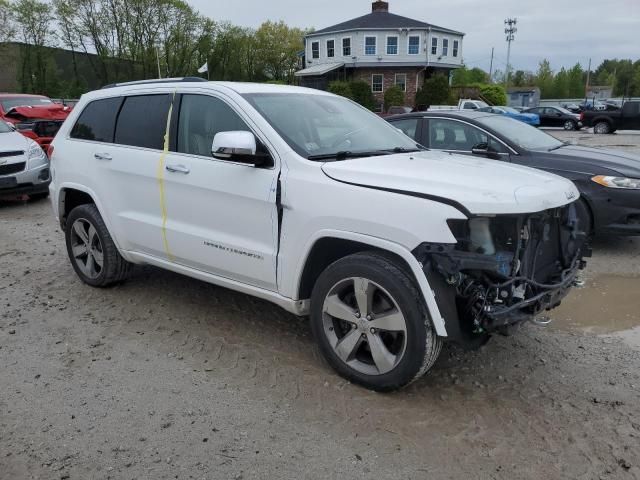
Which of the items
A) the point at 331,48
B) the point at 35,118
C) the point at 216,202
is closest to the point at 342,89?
the point at 331,48

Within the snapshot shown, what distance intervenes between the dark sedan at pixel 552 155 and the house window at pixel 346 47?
138 ft

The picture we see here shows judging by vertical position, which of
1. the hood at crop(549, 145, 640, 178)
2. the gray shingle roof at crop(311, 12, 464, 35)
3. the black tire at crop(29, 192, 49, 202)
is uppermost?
the gray shingle roof at crop(311, 12, 464, 35)

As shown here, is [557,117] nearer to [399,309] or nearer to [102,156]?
[102,156]

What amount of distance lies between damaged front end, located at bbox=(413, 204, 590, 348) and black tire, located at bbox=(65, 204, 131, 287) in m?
3.07

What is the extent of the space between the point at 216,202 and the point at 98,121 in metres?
1.81

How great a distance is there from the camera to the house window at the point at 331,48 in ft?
157

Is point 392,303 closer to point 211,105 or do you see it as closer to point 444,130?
point 211,105

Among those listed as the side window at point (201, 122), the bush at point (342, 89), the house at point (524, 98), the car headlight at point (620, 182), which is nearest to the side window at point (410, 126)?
the car headlight at point (620, 182)

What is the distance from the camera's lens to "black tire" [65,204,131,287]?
191 inches

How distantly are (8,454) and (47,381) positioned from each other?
0.75 m

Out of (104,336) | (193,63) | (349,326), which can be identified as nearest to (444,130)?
(349,326)

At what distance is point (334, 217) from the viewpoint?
321 cm

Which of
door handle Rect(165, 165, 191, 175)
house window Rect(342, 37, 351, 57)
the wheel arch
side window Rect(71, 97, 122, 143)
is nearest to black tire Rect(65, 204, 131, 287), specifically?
side window Rect(71, 97, 122, 143)

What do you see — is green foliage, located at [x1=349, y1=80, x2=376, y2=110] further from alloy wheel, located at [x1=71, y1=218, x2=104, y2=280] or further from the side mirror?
the side mirror
